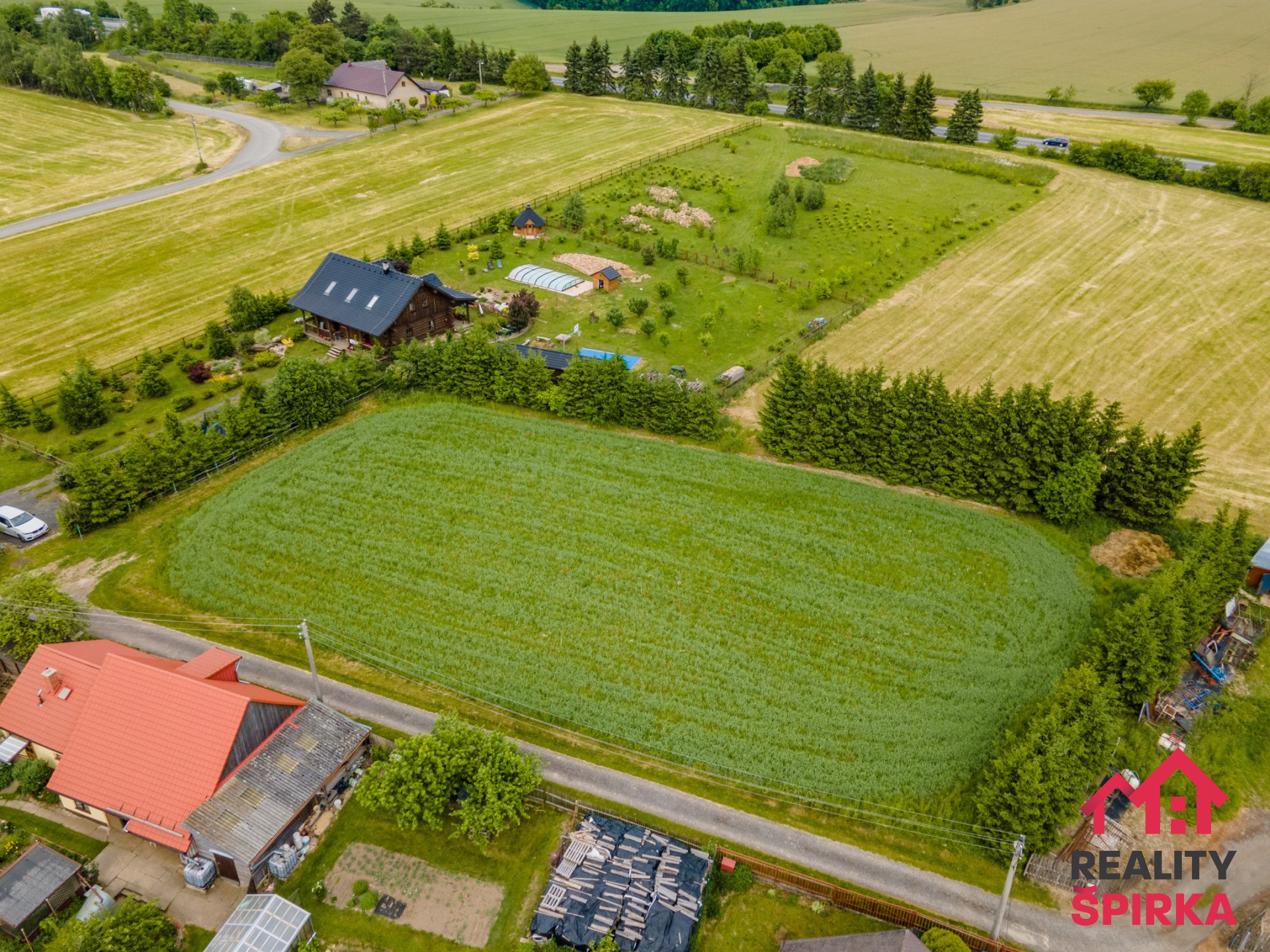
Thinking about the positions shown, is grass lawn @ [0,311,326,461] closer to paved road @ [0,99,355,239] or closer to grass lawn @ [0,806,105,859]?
grass lawn @ [0,806,105,859]

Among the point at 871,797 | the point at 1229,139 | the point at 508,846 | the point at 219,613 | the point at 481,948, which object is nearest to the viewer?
the point at 481,948

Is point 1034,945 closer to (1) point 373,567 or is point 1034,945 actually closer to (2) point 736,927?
(2) point 736,927

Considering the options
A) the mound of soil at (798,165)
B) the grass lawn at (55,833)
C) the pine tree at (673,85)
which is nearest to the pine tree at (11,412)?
the grass lawn at (55,833)

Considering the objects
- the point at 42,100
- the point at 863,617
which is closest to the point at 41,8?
the point at 42,100

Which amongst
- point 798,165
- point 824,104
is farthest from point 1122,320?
point 824,104

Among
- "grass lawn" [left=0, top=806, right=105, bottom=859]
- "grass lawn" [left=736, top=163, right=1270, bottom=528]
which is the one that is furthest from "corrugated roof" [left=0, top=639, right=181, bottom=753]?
"grass lawn" [left=736, top=163, right=1270, bottom=528]

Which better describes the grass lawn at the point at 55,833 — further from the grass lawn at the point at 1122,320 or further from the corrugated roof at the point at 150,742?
the grass lawn at the point at 1122,320

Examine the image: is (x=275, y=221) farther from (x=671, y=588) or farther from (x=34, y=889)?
(x=34, y=889)
